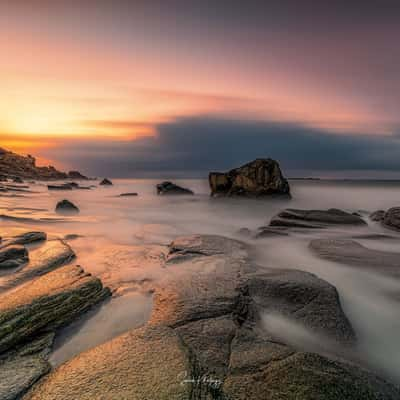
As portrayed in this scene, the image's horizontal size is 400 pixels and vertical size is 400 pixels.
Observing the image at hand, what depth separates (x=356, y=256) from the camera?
496 cm

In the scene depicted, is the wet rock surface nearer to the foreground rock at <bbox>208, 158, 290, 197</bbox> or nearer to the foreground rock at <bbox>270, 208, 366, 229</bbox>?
the foreground rock at <bbox>270, 208, 366, 229</bbox>

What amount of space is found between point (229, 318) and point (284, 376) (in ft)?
2.89

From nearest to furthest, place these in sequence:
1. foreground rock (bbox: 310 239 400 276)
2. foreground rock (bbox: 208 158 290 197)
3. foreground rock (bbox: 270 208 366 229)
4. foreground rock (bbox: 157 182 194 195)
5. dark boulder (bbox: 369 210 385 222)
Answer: foreground rock (bbox: 310 239 400 276)
foreground rock (bbox: 270 208 366 229)
dark boulder (bbox: 369 210 385 222)
foreground rock (bbox: 208 158 290 197)
foreground rock (bbox: 157 182 194 195)

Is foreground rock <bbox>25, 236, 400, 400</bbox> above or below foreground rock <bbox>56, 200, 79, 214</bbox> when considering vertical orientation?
above

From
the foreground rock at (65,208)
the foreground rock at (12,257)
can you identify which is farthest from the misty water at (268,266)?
the foreground rock at (65,208)

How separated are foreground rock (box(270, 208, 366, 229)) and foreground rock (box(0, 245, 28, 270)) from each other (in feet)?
Answer: 22.2

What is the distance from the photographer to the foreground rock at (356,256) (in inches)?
173

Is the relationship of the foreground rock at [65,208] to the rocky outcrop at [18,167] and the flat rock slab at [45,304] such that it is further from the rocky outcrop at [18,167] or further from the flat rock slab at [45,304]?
the rocky outcrop at [18,167]

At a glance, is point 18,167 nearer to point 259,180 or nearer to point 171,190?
point 171,190

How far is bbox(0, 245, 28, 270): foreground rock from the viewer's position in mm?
4031

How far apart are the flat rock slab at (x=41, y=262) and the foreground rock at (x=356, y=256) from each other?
4907 millimetres

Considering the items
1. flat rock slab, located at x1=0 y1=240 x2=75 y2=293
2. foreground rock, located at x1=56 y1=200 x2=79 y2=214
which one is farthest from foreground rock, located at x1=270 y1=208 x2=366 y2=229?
foreground rock, located at x1=56 y1=200 x2=79 y2=214

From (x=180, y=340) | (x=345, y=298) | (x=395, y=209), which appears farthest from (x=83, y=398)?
(x=395, y=209)

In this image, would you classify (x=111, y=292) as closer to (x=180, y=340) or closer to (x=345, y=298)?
(x=180, y=340)
